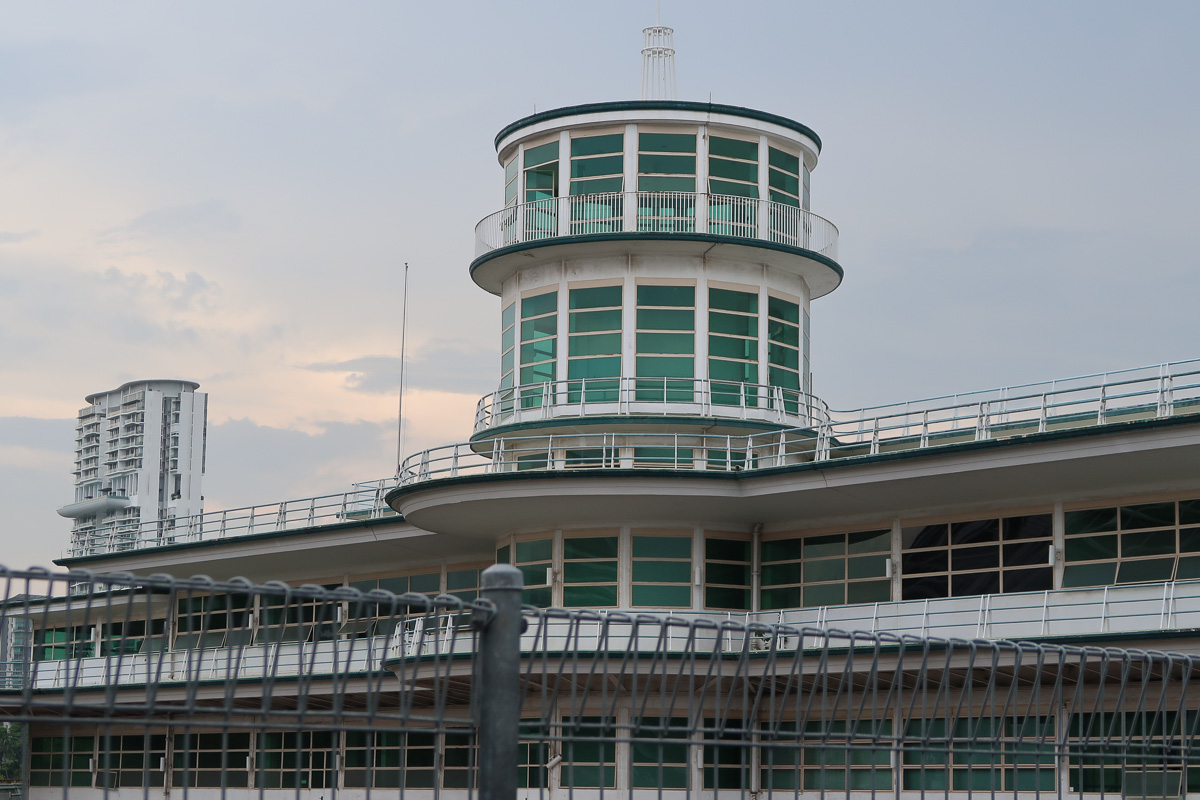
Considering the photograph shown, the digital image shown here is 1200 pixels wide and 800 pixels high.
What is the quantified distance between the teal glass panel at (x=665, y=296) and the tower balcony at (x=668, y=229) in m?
1.04

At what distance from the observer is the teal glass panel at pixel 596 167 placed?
128ft

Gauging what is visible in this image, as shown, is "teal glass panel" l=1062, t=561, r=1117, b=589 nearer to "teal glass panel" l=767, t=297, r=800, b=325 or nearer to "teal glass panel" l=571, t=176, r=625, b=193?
"teal glass panel" l=767, t=297, r=800, b=325

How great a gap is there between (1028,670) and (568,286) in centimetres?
1570

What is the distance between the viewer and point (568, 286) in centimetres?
3897

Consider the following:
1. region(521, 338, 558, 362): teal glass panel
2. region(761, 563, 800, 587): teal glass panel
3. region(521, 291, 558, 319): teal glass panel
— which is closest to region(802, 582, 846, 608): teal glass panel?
region(761, 563, 800, 587): teal glass panel

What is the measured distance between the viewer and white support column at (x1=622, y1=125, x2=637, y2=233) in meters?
38.5

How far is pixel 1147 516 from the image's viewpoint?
1234 inches

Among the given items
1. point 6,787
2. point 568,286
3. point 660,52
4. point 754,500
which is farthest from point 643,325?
point 6,787

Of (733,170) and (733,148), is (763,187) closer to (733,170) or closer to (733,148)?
(733,170)

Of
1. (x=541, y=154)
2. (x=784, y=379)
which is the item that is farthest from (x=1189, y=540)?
(x=541, y=154)

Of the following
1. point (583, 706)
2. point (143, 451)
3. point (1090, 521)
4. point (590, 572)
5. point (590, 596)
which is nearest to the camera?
point (583, 706)

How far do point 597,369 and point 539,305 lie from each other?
2597 millimetres

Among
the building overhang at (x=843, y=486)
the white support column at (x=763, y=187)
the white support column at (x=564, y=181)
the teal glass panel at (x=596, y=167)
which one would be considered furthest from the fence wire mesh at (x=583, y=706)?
the teal glass panel at (x=596, y=167)

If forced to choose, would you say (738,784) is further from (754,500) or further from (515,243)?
(515,243)
